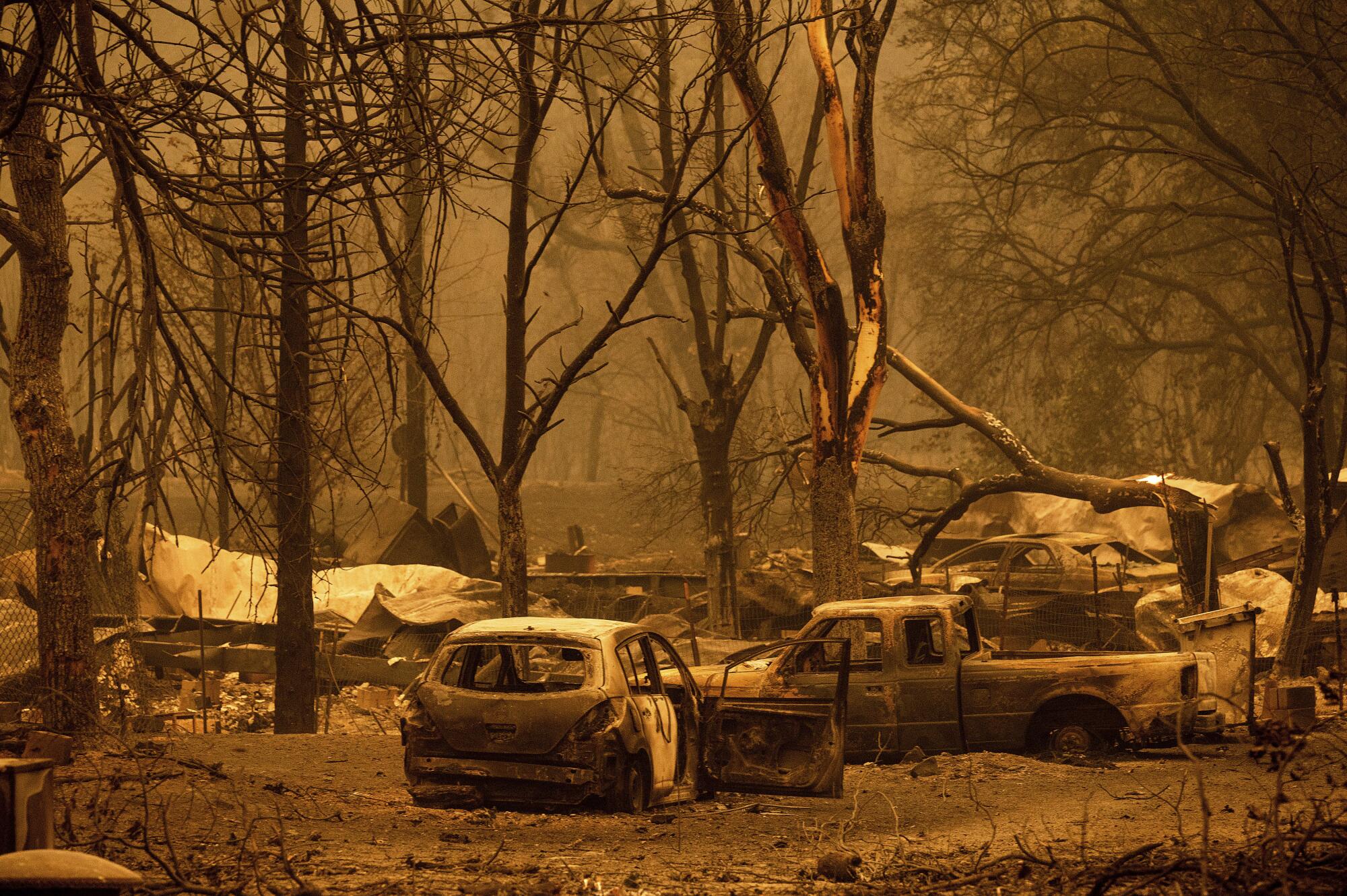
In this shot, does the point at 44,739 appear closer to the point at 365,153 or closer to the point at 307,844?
the point at 307,844

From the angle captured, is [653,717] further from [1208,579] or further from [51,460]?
[1208,579]

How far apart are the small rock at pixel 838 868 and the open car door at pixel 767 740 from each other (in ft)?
10.5

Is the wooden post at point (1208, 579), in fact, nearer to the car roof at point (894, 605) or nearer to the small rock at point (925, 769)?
the car roof at point (894, 605)

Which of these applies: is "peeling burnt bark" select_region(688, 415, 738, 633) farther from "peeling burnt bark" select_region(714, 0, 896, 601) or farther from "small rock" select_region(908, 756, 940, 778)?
"small rock" select_region(908, 756, 940, 778)

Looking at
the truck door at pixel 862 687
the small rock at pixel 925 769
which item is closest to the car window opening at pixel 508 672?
the truck door at pixel 862 687

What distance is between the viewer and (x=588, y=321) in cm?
6744

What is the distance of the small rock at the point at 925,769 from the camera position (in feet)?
36.0

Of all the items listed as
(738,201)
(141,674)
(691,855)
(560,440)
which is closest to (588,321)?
(560,440)

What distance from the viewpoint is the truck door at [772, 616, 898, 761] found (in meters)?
11.7

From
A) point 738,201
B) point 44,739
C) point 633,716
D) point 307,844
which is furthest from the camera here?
point 738,201

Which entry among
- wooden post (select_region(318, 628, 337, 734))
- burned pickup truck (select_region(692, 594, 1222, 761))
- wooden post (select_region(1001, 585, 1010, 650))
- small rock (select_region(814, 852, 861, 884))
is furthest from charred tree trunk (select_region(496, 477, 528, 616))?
small rock (select_region(814, 852, 861, 884))

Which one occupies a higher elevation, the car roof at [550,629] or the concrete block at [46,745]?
the car roof at [550,629]

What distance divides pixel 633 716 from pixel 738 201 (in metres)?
21.5

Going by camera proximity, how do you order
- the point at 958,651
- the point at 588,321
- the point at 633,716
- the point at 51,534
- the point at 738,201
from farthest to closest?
the point at 588,321 < the point at 738,201 < the point at 958,651 < the point at 51,534 < the point at 633,716
